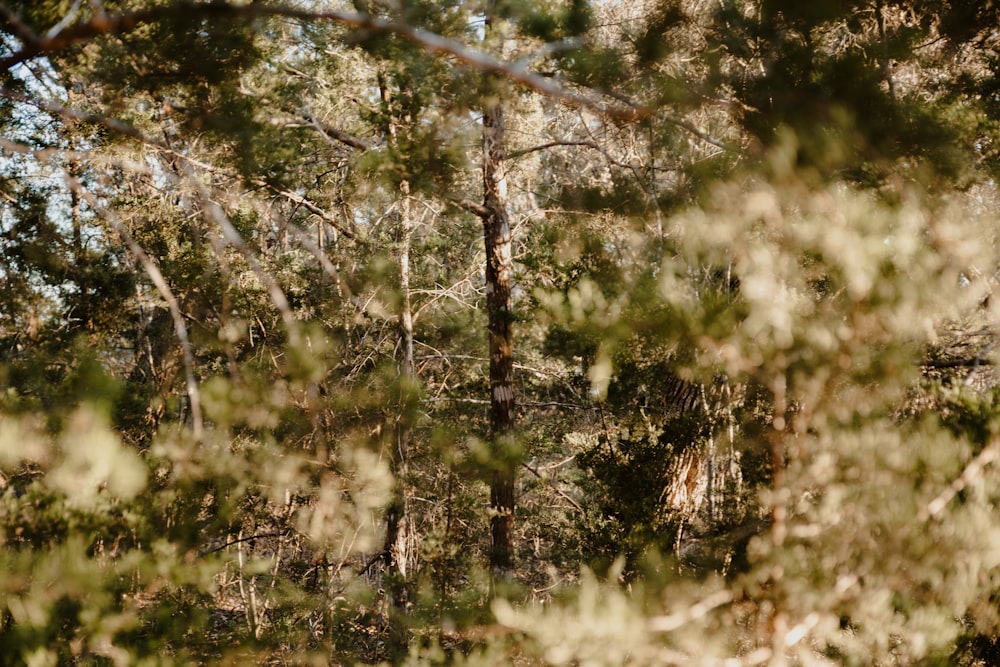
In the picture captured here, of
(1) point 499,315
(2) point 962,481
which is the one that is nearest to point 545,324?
(1) point 499,315

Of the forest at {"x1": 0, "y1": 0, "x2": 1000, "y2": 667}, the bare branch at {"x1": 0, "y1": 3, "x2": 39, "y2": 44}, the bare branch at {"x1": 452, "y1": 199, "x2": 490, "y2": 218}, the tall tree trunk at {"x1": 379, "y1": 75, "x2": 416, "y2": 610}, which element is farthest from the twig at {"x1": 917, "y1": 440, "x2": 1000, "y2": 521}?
the bare branch at {"x1": 0, "y1": 3, "x2": 39, "y2": 44}

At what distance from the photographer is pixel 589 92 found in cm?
471

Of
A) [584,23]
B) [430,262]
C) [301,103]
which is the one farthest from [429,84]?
[430,262]

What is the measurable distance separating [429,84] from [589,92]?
45.5 inches

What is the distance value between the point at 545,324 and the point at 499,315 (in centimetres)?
99

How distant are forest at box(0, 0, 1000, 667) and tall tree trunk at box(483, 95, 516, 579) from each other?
33mm

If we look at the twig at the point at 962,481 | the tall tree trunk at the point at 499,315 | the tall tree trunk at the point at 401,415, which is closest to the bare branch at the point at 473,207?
the tall tree trunk at the point at 499,315

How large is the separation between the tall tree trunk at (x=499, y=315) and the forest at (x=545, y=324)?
0.11 ft

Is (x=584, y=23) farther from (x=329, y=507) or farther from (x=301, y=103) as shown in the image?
(x=329, y=507)

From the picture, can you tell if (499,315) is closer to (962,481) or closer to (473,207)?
(473,207)

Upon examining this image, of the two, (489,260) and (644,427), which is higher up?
(489,260)

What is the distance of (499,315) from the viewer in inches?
232

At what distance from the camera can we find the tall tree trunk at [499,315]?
227 inches

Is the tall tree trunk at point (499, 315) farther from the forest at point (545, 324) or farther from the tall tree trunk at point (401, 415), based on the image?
the tall tree trunk at point (401, 415)
